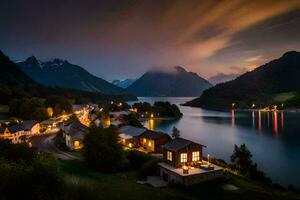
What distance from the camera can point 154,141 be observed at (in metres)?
56.7

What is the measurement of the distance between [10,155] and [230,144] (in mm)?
61337

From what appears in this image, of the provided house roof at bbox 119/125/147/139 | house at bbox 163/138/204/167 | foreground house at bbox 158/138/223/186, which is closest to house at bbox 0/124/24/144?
house roof at bbox 119/125/147/139

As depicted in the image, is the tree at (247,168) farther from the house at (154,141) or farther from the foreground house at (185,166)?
the house at (154,141)

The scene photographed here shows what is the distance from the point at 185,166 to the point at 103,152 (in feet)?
38.3

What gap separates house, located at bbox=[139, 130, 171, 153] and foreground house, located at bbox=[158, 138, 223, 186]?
16073mm

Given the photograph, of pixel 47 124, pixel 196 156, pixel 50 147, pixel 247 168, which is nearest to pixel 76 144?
pixel 50 147

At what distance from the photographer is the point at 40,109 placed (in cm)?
9081

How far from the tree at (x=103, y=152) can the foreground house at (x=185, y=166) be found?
20.3 feet

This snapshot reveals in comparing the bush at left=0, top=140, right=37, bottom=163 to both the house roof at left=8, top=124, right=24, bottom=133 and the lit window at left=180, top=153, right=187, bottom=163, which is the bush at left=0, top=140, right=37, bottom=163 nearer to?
the lit window at left=180, top=153, right=187, bottom=163

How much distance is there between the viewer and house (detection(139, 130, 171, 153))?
56750 mm

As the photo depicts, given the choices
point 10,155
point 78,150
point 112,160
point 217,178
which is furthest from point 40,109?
point 217,178

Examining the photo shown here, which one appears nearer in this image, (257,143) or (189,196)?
(189,196)

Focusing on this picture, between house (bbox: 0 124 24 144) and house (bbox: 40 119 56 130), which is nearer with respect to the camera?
house (bbox: 0 124 24 144)

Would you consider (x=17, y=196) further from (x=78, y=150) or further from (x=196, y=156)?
(x=78, y=150)
